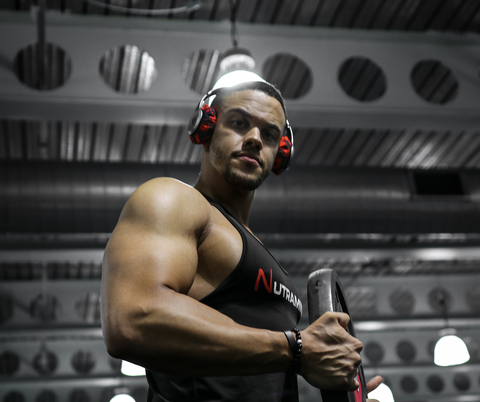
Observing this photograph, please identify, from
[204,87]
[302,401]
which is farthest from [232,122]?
[302,401]

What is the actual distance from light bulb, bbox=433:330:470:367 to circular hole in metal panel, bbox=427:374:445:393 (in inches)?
260

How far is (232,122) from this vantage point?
1720mm

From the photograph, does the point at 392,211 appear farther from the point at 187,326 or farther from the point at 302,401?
the point at 302,401

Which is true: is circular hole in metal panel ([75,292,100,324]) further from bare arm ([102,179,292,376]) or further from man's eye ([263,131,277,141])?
bare arm ([102,179,292,376])

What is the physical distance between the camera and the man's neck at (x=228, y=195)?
68.4 inches

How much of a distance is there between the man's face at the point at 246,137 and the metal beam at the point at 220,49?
8.08ft

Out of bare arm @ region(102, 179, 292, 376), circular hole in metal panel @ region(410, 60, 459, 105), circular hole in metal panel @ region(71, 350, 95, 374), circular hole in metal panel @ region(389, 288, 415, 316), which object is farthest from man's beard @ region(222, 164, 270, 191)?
circular hole in metal panel @ region(71, 350, 95, 374)

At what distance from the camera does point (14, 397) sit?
13422 mm

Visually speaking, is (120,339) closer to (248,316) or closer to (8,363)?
(248,316)

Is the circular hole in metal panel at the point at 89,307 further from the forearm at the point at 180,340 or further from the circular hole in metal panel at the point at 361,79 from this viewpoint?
the forearm at the point at 180,340

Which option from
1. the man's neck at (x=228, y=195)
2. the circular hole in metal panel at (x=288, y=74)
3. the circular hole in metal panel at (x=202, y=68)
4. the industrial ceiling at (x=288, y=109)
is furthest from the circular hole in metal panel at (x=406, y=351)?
the man's neck at (x=228, y=195)

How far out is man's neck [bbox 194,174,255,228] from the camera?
1738 mm

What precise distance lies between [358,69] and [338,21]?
144cm

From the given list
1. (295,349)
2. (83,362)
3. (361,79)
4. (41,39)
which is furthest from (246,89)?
(83,362)
